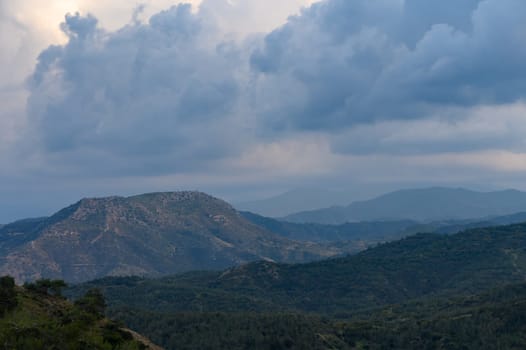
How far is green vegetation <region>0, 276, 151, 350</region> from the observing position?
58688 millimetres

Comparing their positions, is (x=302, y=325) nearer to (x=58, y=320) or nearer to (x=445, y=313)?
(x=445, y=313)

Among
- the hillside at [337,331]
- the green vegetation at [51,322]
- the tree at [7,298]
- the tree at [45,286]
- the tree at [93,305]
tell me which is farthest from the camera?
the hillside at [337,331]

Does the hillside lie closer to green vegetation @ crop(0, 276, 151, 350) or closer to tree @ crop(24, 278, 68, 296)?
tree @ crop(24, 278, 68, 296)

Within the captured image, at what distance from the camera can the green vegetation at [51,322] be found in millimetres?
58688

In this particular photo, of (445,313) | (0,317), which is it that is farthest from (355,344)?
(0,317)

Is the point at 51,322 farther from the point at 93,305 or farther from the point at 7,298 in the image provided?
the point at 93,305

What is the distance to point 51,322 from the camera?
72438 millimetres

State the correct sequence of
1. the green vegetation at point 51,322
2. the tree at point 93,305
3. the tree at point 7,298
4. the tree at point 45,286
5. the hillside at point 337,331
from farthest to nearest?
the hillside at point 337,331 → the tree at point 45,286 → the tree at point 93,305 → the tree at point 7,298 → the green vegetation at point 51,322

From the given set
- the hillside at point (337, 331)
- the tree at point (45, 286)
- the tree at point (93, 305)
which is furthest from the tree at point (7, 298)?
the hillside at point (337, 331)

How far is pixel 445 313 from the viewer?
17575 centimetres

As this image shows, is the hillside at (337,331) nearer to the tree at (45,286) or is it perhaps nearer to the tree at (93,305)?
the tree at (45,286)

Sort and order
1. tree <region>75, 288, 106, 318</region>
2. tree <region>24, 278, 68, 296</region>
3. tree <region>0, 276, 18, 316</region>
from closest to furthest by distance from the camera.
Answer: tree <region>0, 276, 18, 316</region>
tree <region>75, 288, 106, 318</region>
tree <region>24, 278, 68, 296</region>

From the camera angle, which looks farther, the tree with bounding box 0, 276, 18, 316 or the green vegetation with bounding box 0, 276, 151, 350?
the tree with bounding box 0, 276, 18, 316

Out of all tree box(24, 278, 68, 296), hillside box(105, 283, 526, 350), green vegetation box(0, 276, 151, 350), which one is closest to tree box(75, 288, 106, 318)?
green vegetation box(0, 276, 151, 350)
